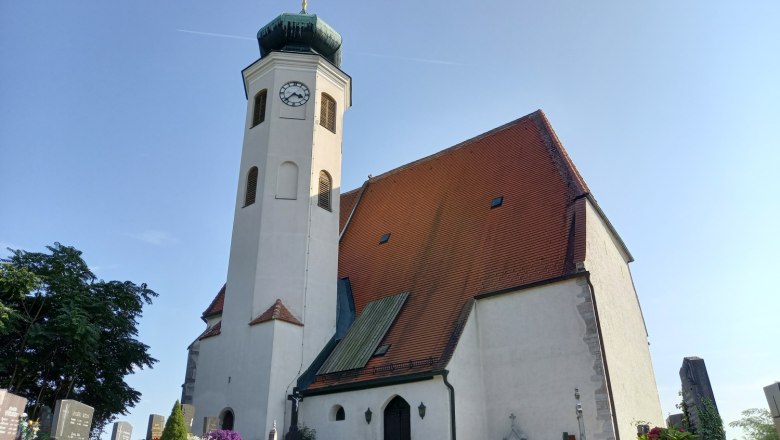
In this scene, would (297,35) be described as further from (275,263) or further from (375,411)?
(375,411)

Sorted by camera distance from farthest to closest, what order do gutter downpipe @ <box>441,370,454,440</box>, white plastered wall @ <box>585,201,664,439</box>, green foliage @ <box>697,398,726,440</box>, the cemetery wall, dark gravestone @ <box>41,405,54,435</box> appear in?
white plastered wall @ <box>585,201,664,439</box>
dark gravestone @ <box>41,405,54,435</box>
gutter downpipe @ <box>441,370,454,440</box>
the cemetery wall
green foliage @ <box>697,398,726,440</box>

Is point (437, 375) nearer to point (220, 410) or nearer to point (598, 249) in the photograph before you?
point (598, 249)

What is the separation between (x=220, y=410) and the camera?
48.2ft

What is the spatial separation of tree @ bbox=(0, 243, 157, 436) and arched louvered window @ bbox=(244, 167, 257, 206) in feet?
13.6

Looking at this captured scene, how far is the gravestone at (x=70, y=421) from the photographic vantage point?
33.5ft

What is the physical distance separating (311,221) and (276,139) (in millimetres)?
2703

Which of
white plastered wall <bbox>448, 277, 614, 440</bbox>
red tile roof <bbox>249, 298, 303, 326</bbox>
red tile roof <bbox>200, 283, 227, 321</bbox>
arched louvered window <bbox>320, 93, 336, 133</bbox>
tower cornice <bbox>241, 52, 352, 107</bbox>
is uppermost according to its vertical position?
tower cornice <bbox>241, 52, 352, 107</bbox>

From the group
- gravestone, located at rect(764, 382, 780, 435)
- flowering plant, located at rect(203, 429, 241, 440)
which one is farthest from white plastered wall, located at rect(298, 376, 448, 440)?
gravestone, located at rect(764, 382, 780, 435)

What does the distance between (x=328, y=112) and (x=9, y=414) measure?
11498mm

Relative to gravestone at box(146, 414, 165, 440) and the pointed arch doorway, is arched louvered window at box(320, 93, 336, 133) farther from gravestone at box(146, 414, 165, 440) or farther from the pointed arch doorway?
gravestone at box(146, 414, 165, 440)

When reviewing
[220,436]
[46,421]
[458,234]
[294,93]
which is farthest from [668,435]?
[294,93]

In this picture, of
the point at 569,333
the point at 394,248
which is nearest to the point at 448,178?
the point at 394,248

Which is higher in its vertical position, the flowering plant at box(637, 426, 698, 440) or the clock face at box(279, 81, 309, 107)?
the clock face at box(279, 81, 309, 107)

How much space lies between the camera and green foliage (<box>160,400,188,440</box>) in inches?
389
